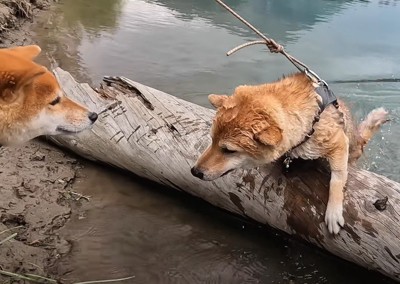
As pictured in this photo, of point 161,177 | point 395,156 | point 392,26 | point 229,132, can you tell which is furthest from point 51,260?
point 392,26

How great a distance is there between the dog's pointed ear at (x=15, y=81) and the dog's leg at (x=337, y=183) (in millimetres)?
2025

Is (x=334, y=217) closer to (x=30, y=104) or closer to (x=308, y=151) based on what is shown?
(x=308, y=151)

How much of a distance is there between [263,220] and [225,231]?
382mm

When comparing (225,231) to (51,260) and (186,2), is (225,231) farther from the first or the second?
(186,2)

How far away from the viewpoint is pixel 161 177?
456 cm

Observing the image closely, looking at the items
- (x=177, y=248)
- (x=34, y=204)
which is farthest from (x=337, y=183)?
(x=34, y=204)

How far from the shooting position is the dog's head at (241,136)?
3.24 meters

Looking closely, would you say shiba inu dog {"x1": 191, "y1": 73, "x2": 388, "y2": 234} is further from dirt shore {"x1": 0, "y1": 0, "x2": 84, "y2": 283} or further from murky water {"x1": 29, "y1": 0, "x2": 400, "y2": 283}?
dirt shore {"x1": 0, "y1": 0, "x2": 84, "y2": 283}

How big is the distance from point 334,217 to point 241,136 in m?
0.92

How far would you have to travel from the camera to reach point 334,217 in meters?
3.56

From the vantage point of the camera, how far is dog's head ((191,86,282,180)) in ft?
10.6

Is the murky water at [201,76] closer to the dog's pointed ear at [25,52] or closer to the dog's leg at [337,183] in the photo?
the dog's leg at [337,183]

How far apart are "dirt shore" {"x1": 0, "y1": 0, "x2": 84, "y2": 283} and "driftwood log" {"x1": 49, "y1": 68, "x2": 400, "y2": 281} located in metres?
0.29

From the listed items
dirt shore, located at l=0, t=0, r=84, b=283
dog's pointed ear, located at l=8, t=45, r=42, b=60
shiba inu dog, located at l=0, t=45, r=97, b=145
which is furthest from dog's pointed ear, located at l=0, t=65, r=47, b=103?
dirt shore, located at l=0, t=0, r=84, b=283
